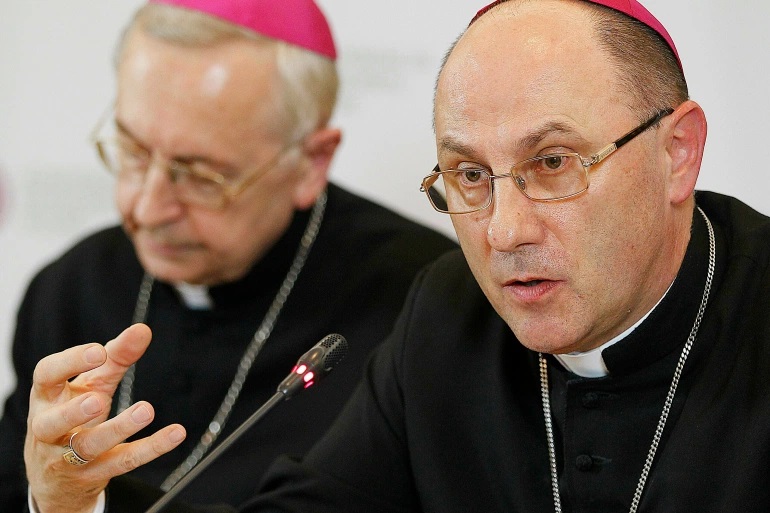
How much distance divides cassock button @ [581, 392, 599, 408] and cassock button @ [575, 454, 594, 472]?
89 millimetres

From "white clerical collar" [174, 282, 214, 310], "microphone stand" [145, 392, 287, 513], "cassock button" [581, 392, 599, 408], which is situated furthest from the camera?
"white clerical collar" [174, 282, 214, 310]

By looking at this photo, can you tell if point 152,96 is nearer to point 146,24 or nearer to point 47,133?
point 146,24

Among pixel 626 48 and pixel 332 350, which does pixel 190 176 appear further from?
pixel 626 48

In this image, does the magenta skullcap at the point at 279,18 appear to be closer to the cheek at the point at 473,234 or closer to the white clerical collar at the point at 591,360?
the cheek at the point at 473,234

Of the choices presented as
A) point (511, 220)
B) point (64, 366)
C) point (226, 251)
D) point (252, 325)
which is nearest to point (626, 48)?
point (511, 220)

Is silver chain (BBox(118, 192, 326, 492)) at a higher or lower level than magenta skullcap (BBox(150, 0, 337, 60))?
lower

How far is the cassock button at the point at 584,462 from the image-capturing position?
76.5 inches

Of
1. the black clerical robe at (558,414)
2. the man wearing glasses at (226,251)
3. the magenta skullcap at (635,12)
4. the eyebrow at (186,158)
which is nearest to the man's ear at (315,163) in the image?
the man wearing glasses at (226,251)

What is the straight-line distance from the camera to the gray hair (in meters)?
2.79

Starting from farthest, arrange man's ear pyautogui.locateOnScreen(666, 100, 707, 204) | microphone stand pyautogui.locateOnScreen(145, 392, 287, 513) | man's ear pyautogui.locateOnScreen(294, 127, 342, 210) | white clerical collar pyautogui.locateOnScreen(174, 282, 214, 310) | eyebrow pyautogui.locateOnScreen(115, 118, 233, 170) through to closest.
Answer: white clerical collar pyautogui.locateOnScreen(174, 282, 214, 310)
man's ear pyautogui.locateOnScreen(294, 127, 342, 210)
eyebrow pyautogui.locateOnScreen(115, 118, 233, 170)
man's ear pyautogui.locateOnScreen(666, 100, 707, 204)
microphone stand pyautogui.locateOnScreen(145, 392, 287, 513)

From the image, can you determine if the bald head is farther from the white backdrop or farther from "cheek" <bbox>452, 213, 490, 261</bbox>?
the white backdrop

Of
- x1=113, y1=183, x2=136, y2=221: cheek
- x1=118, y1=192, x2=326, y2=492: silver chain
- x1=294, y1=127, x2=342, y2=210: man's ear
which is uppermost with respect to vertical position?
x1=294, y1=127, x2=342, y2=210: man's ear

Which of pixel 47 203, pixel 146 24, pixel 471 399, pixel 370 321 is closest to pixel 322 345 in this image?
pixel 471 399

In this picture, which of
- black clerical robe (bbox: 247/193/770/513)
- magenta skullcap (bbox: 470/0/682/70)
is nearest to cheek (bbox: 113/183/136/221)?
black clerical robe (bbox: 247/193/770/513)
